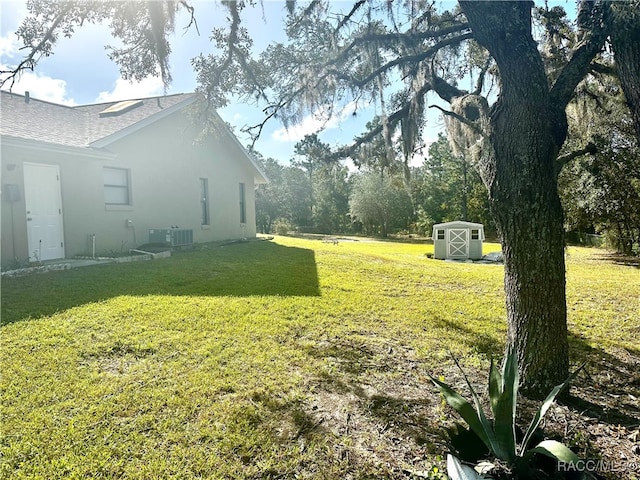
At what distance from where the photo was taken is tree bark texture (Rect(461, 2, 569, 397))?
98.0 inches

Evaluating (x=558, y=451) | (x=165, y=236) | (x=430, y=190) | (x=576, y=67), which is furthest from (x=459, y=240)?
(x=430, y=190)

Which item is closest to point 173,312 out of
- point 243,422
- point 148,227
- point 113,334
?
point 113,334

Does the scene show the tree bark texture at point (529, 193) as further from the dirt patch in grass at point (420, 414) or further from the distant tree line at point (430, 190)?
the distant tree line at point (430, 190)

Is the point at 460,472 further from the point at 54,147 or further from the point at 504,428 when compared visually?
the point at 54,147

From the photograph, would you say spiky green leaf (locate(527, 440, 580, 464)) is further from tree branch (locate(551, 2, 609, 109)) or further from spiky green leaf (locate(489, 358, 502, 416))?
tree branch (locate(551, 2, 609, 109))

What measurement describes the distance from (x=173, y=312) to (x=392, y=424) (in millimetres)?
3329

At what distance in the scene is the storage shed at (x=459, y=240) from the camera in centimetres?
1402

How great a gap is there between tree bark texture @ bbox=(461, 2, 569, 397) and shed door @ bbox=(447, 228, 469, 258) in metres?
12.2

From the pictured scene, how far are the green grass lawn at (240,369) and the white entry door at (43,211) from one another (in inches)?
67.6

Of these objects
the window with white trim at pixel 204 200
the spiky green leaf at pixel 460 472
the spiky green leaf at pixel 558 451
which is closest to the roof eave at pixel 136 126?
the window with white trim at pixel 204 200

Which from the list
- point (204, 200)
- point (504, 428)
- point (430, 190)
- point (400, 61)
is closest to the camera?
point (504, 428)

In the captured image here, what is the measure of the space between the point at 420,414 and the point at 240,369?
1.54m

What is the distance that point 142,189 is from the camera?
32.9ft

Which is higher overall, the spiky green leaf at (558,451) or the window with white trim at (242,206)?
the window with white trim at (242,206)
